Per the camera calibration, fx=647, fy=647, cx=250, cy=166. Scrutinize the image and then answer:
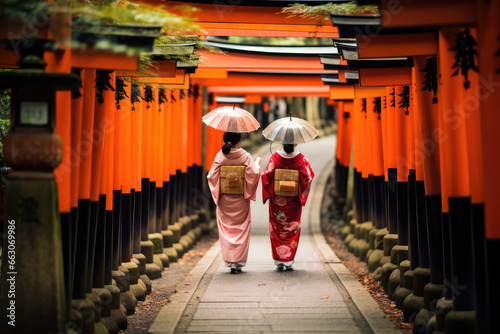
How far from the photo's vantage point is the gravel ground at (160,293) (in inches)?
310

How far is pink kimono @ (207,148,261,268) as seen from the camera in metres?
10.4

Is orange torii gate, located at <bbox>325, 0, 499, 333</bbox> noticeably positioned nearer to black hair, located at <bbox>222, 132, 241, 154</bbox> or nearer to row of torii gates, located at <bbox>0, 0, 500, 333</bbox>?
row of torii gates, located at <bbox>0, 0, 500, 333</bbox>

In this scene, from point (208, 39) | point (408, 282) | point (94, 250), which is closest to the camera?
point (94, 250)

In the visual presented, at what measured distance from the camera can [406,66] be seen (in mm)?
8562

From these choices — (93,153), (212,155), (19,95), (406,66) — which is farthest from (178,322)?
(212,155)

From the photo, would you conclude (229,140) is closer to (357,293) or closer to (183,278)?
(183,278)

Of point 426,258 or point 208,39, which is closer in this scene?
point 426,258

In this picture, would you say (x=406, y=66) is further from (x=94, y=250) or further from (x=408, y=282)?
(x=94, y=250)

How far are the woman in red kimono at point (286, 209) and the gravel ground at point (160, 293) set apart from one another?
5.81 feet

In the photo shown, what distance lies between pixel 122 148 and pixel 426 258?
164 inches

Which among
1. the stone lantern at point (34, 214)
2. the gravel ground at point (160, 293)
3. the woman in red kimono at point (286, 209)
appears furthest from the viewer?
the woman in red kimono at point (286, 209)

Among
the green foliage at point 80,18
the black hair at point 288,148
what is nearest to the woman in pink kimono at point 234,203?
the black hair at point 288,148

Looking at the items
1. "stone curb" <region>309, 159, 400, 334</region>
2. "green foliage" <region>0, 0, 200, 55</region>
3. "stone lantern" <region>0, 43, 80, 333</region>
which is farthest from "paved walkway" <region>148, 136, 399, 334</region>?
"green foliage" <region>0, 0, 200, 55</region>

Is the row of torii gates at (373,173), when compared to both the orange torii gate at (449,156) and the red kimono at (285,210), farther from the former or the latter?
the red kimono at (285,210)
